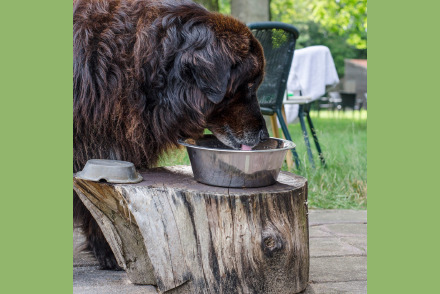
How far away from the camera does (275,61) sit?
3992mm

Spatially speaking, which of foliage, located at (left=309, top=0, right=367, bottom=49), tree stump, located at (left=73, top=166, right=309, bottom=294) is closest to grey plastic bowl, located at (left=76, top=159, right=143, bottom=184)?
tree stump, located at (left=73, top=166, right=309, bottom=294)

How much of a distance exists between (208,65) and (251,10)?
5.09 m

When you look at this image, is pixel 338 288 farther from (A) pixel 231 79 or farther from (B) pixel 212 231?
(A) pixel 231 79

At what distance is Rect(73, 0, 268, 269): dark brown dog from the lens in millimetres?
1979

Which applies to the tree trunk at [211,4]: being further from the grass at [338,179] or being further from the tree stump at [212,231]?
the tree stump at [212,231]

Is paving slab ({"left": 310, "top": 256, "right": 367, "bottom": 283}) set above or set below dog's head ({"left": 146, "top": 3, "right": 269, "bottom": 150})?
below

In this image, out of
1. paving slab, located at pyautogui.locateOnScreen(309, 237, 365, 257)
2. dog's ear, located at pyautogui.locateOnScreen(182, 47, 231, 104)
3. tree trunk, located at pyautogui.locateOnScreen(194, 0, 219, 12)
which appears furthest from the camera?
tree trunk, located at pyautogui.locateOnScreen(194, 0, 219, 12)

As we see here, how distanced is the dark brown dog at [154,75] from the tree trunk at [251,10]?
15.8ft

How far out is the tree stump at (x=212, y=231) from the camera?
5.94 ft

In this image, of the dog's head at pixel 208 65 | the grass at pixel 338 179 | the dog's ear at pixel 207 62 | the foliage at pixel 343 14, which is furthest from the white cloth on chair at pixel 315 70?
the foliage at pixel 343 14

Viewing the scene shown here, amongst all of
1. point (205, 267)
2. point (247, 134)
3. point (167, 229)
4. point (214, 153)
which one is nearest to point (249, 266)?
point (205, 267)

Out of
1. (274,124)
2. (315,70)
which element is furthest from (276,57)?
(315,70)

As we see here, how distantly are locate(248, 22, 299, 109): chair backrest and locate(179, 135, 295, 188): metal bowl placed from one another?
2066mm

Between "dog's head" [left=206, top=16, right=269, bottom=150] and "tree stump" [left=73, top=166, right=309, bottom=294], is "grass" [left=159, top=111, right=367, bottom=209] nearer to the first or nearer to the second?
"dog's head" [left=206, top=16, right=269, bottom=150]
